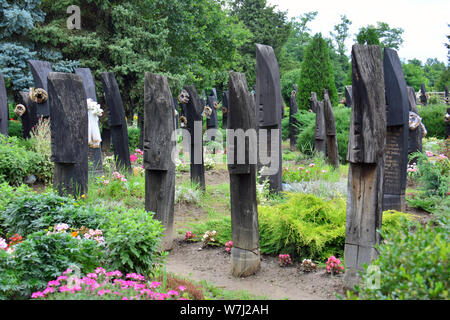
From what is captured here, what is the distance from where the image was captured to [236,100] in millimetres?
4996

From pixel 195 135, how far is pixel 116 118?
218cm

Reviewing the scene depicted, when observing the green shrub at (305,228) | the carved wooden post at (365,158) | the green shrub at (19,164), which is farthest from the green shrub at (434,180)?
the green shrub at (19,164)

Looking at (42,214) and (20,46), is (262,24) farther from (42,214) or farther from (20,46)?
(42,214)

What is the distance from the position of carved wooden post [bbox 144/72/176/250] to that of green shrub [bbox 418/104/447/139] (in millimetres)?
17062

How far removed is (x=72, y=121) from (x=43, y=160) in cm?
354

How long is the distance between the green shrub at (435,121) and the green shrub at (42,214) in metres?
18.3

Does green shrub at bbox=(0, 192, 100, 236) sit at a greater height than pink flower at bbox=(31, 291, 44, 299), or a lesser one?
greater

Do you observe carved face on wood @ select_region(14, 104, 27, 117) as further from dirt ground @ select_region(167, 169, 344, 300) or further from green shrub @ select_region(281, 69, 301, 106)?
green shrub @ select_region(281, 69, 301, 106)

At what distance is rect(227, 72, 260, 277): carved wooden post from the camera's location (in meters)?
4.96

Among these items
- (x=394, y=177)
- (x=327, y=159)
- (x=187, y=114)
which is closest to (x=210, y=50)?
(x=327, y=159)

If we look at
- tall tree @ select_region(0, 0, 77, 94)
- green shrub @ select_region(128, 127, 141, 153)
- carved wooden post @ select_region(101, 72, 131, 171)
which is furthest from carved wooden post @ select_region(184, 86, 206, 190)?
tall tree @ select_region(0, 0, 77, 94)
